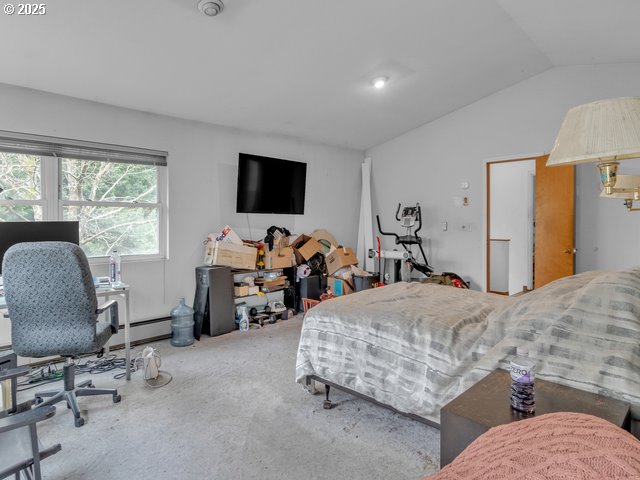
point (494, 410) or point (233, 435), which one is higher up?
point (494, 410)

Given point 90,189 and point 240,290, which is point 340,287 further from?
point 90,189

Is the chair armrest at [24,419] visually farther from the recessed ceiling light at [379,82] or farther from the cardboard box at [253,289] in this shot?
the recessed ceiling light at [379,82]

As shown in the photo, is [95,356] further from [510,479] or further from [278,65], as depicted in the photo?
[510,479]

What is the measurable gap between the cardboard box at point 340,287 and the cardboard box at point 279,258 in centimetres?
72

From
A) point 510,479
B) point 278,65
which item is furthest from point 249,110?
point 510,479

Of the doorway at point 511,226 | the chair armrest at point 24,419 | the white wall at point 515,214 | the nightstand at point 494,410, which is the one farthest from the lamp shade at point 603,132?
the white wall at point 515,214

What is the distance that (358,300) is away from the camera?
251 cm

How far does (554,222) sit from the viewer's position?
4172mm

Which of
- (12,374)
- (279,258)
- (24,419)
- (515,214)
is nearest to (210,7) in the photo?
(12,374)

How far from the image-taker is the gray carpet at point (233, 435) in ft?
5.97

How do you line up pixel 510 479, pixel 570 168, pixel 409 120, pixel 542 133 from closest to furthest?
pixel 510 479
pixel 570 168
pixel 542 133
pixel 409 120

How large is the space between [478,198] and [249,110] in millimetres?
3264

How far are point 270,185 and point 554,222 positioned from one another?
3596 mm

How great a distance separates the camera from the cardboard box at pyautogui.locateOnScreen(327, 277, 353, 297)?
5004mm
